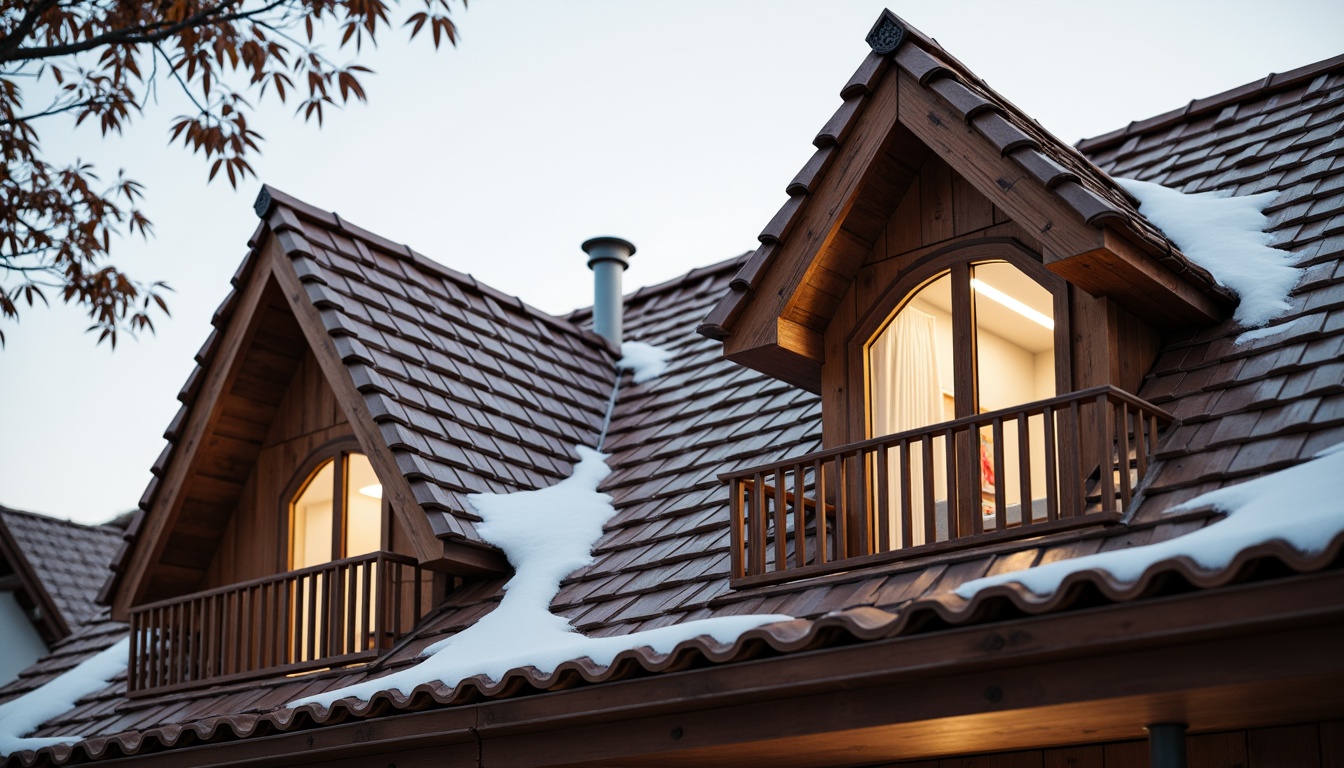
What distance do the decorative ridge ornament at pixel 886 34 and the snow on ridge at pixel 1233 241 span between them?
1.81m

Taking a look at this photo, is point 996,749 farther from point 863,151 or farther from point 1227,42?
point 1227,42

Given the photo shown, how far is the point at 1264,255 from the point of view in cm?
720

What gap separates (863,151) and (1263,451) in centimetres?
264

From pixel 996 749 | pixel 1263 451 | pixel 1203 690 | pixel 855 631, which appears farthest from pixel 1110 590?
pixel 996 749

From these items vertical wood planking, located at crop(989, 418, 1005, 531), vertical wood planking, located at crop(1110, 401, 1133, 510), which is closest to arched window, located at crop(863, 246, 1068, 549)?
vertical wood planking, located at crop(989, 418, 1005, 531)

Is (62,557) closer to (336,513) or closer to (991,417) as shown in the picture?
(336,513)

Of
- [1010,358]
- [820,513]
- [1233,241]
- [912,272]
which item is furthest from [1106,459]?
[1010,358]

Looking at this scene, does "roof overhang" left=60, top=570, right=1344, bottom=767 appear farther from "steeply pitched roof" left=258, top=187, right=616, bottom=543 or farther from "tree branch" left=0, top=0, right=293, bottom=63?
"tree branch" left=0, top=0, right=293, bottom=63

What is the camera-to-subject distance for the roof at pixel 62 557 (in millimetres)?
17578

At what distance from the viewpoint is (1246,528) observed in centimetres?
468

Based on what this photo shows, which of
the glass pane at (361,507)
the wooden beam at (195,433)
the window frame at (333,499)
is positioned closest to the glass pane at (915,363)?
the window frame at (333,499)

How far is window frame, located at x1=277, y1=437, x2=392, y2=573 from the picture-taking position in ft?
31.1

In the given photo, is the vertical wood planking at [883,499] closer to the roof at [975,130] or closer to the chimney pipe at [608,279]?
the roof at [975,130]

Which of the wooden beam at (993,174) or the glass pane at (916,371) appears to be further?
the glass pane at (916,371)
